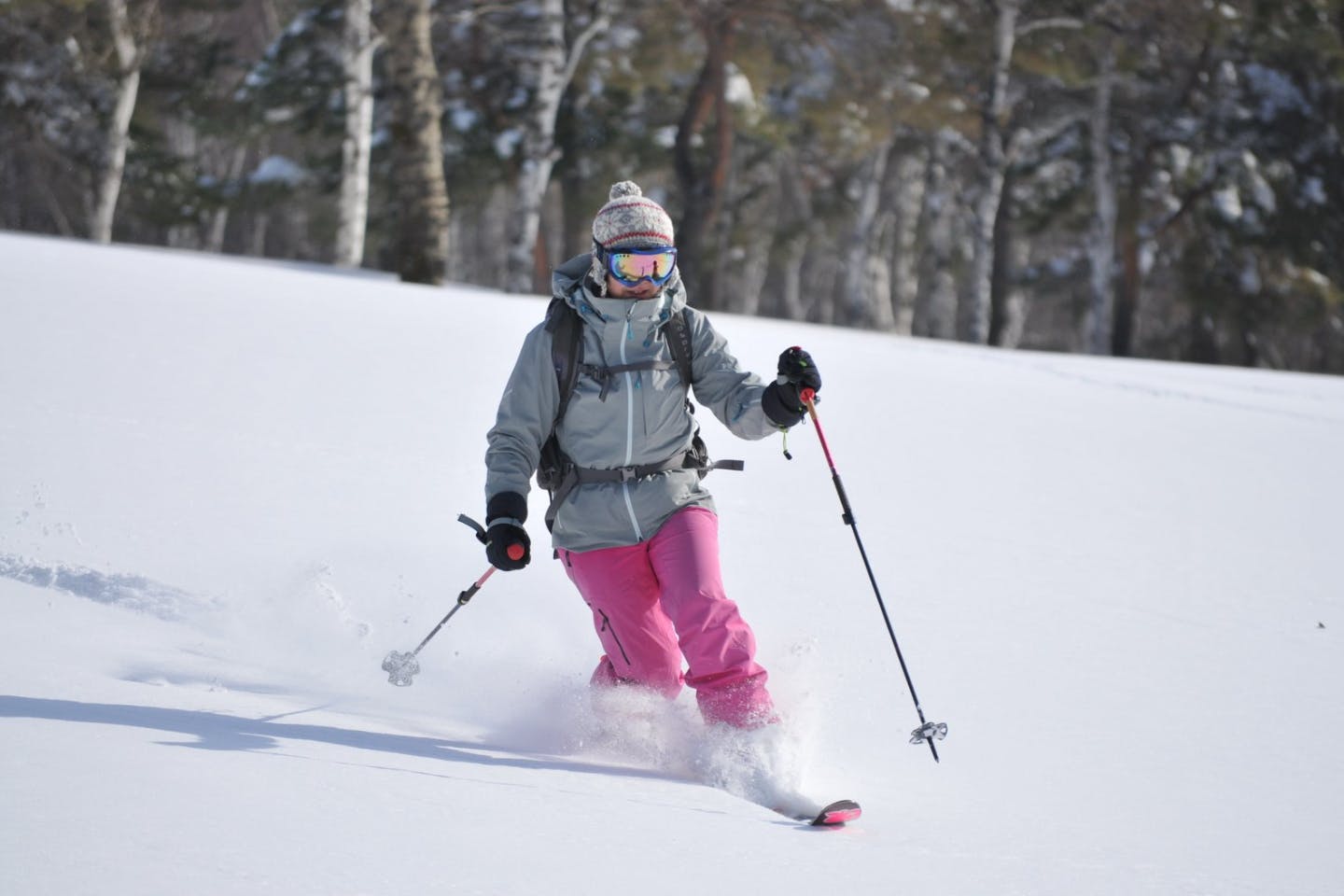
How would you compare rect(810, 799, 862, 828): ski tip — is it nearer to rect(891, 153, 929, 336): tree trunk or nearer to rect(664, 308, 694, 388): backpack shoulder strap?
rect(664, 308, 694, 388): backpack shoulder strap

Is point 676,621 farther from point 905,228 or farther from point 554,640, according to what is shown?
point 905,228

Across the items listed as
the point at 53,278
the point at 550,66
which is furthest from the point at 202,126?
the point at 53,278

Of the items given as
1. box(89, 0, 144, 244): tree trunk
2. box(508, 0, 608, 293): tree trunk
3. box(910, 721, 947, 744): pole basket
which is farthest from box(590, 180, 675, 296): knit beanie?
box(89, 0, 144, 244): tree trunk

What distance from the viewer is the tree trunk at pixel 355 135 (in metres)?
17.8

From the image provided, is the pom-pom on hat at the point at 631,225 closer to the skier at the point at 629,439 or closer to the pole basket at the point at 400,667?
the skier at the point at 629,439

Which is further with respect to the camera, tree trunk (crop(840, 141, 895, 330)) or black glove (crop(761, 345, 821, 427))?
tree trunk (crop(840, 141, 895, 330))

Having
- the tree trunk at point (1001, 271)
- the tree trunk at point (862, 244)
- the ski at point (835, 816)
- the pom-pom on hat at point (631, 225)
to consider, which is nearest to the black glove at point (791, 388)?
the pom-pom on hat at point (631, 225)

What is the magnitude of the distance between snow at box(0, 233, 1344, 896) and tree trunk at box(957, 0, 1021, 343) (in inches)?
520

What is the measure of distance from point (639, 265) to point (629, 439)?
511mm

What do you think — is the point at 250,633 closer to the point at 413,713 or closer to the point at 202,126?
the point at 413,713

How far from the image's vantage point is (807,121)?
2522 cm

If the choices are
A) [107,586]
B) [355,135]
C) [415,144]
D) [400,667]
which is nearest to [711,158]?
[355,135]

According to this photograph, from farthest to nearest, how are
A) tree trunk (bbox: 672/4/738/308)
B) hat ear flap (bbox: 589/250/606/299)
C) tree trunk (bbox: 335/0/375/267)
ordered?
tree trunk (bbox: 672/4/738/308) < tree trunk (bbox: 335/0/375/267) < hat ear flap (bbox: 589/250/606/299)

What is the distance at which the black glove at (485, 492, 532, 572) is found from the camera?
3674mm
